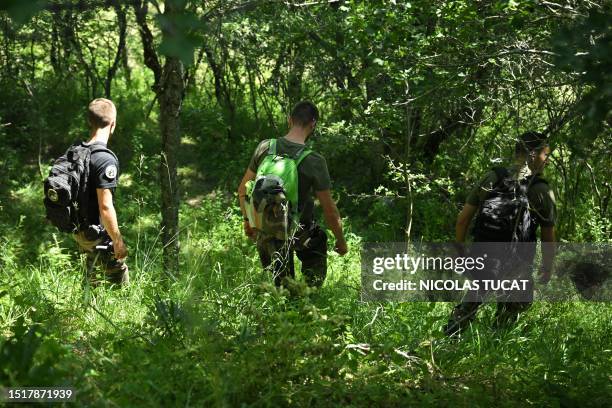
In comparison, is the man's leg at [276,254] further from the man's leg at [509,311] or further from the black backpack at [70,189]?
the man's leg at [509,311]

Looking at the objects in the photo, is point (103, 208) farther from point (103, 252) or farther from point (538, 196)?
point (538, 196)

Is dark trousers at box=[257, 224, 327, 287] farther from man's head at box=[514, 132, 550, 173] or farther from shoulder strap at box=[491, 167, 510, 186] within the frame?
man's head at box=[514, 132, 550, 173]

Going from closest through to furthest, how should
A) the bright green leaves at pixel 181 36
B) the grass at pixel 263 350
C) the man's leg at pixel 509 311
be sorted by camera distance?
the bright green leaves at pixel 181 36 → the grass at pixel 263 350 → the man's leg at pixel 509 311

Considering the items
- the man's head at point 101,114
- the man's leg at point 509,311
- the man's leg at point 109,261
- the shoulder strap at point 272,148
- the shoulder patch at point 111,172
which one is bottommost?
the man's leg at point 509,311

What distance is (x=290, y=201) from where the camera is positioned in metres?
4.38

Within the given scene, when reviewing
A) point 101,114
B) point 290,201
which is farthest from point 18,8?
point 101,114

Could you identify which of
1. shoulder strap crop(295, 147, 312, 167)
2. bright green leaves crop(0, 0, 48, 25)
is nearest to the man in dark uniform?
shoulder strap crop(295, 147, 312, 167)

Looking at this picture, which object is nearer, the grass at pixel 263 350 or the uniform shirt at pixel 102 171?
the grass at pixel 263 350

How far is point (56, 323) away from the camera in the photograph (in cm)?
386

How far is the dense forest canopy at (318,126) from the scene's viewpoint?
11.9 feet

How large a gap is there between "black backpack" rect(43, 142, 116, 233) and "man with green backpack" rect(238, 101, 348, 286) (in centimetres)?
110

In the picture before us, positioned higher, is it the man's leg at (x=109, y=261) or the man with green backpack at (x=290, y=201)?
the man with green backpack at (x=290, y=201)

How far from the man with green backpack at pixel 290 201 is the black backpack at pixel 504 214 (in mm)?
1012

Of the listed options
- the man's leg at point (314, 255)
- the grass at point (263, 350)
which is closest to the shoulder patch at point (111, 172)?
the grass at point (263, 350)
